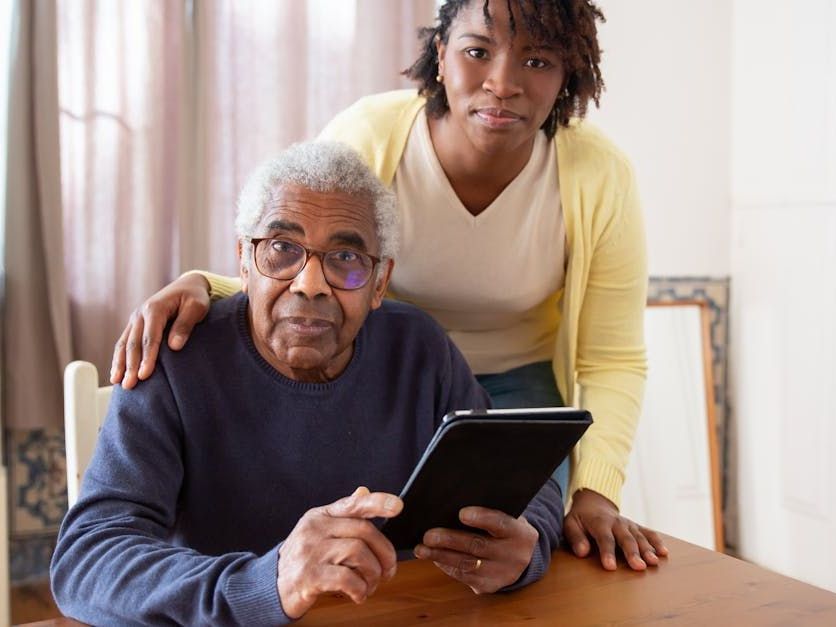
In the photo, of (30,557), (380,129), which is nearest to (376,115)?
Result: (380,129)

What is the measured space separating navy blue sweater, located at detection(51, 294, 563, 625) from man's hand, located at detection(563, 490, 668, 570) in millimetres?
38

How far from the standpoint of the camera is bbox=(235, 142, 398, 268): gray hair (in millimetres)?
1355

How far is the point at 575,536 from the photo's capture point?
1344 millimetres

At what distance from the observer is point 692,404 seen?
11.3 ft

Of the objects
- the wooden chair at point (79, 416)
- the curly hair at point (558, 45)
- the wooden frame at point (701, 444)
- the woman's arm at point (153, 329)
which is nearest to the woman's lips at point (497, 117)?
the curly hair at point (558, 45)

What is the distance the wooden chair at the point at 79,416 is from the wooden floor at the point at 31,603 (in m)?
1.45

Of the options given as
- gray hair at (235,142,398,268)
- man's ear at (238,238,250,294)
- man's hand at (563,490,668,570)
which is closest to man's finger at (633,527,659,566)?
man's hand at (563,490,668,570)

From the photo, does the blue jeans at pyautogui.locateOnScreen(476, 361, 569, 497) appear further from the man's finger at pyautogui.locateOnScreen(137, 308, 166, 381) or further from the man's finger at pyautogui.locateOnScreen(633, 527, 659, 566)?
the man's finger at pyautogui.locateOnScreen(137, 308, 166, 381)

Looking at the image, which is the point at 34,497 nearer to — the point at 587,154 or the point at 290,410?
the point at 290,410

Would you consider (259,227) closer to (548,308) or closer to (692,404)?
(548,308)

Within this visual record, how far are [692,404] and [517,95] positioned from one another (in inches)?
87.1

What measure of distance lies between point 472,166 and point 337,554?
917 mm

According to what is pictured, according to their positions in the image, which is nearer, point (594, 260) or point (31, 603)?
point (594, 260)

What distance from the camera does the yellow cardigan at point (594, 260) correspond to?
1724mm
